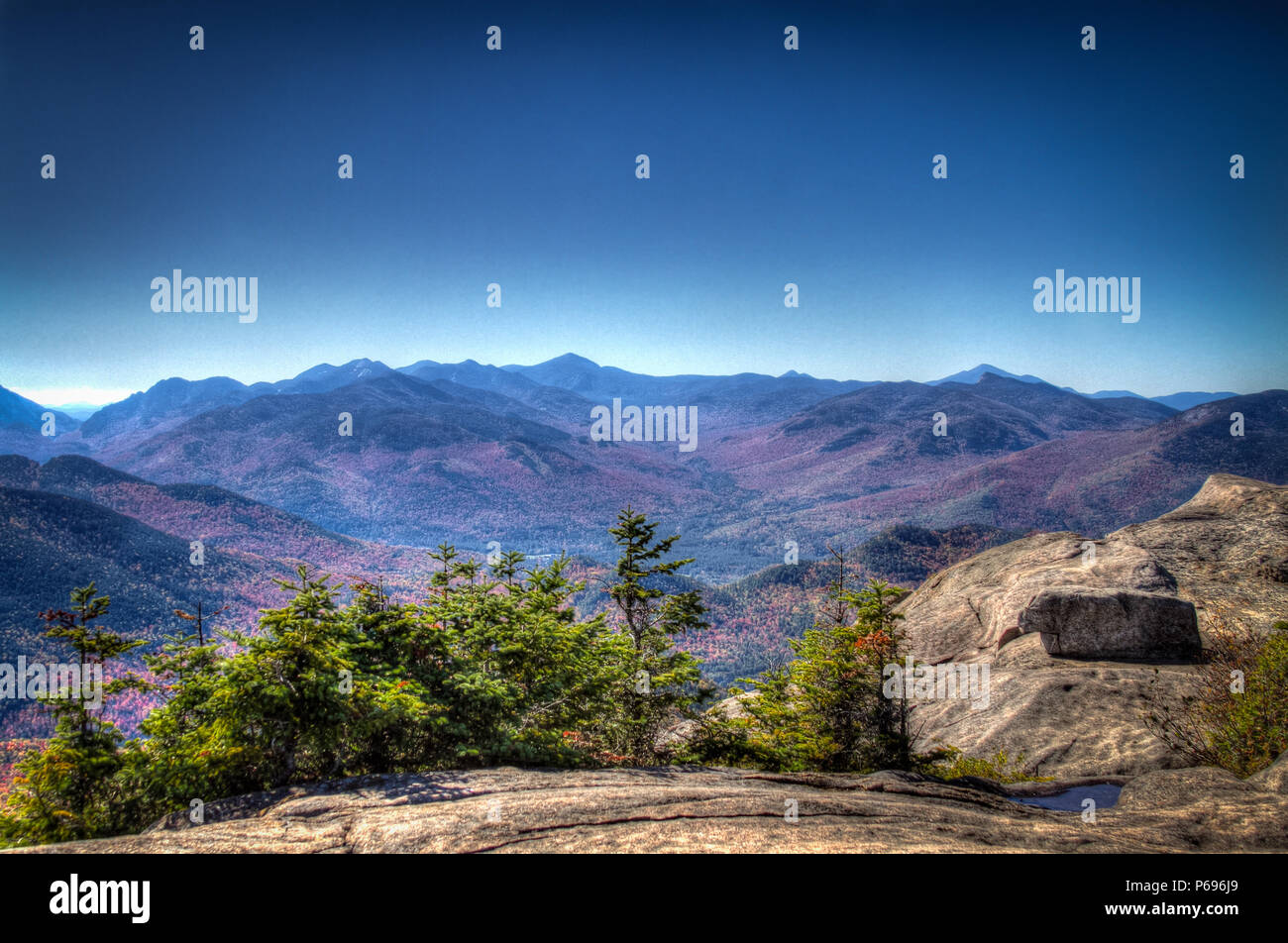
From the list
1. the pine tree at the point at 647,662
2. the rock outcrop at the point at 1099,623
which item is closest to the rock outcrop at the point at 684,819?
the pine tree at the point at 647,662

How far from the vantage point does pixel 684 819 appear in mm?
7348

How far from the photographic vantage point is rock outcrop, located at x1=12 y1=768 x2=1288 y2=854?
667 cm

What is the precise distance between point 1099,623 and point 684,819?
16848 millimetres

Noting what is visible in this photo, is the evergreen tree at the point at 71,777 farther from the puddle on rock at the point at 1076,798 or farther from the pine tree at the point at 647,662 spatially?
the puddle on rock at the point at 1076,798

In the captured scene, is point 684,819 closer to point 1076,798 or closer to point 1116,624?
point 1076,798

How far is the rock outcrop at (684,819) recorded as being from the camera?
21.9 feet

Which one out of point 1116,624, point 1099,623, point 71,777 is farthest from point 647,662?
point 1116,624

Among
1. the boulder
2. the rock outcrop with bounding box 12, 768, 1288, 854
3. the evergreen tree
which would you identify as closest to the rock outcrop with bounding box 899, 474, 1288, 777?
the boulder

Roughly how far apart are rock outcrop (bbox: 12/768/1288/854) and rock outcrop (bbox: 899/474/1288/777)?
15.0ft

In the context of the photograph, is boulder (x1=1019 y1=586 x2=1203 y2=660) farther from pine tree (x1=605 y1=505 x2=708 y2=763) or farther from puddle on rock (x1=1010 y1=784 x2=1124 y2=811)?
pine tree (x1=605 y1=505 x2=708 y2=763)
